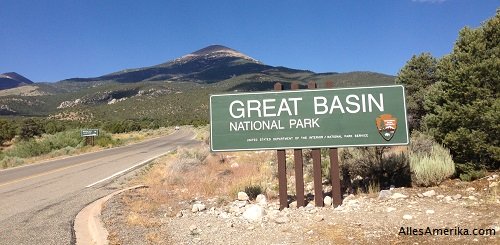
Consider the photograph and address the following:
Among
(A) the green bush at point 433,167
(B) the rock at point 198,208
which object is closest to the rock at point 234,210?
(B) the rock at point 198,208

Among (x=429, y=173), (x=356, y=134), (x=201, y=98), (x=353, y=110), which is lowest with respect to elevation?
(x=429, y=173)

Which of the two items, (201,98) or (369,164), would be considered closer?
(369,164)

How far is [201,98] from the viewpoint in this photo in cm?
12775

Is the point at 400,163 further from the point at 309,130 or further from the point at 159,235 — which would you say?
the point at 159,235

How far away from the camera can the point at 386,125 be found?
7566 millimetres

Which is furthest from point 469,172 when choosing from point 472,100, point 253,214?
point 253,214

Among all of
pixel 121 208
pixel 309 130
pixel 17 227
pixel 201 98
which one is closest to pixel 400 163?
pixel 309 130

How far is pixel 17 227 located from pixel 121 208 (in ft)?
6.12

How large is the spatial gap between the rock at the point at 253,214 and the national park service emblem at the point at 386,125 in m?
2.72

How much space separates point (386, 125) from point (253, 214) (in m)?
3.03

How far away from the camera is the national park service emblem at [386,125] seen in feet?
24.7

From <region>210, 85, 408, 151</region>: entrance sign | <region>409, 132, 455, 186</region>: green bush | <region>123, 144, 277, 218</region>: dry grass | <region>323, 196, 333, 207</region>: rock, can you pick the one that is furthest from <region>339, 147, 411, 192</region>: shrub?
<region>123, 144, 277, 218</region>: dry grass

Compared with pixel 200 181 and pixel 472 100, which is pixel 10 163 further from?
pixel 472 100

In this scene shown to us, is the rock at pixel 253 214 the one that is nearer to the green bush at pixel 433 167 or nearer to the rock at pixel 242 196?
the rock at pixel 242 196
